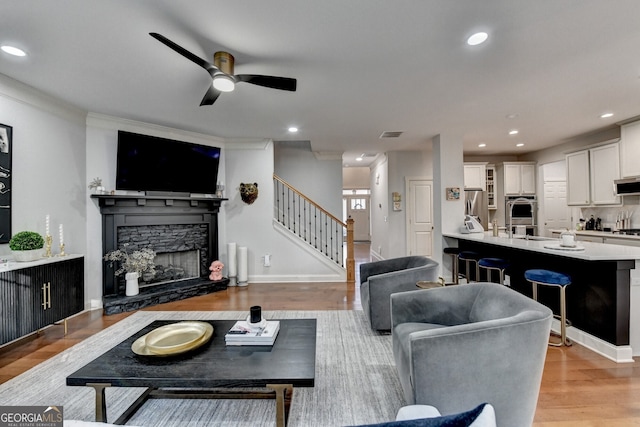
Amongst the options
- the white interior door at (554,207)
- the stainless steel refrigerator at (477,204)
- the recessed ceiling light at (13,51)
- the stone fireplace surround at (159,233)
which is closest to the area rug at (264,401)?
the stone fireplace surround at (159,233)

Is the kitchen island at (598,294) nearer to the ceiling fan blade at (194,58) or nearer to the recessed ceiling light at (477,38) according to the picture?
the recessed ceiling light at (477,38)

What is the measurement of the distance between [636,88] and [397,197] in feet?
13.0

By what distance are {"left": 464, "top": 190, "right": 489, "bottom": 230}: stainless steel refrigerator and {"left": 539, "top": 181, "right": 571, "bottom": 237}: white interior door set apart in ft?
5.19

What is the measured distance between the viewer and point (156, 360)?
1757mm

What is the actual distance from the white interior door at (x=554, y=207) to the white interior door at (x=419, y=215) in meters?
2.60

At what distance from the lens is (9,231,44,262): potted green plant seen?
283cm

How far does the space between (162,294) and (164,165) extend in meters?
2.01

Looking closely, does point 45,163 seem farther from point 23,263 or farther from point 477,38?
point 477,38

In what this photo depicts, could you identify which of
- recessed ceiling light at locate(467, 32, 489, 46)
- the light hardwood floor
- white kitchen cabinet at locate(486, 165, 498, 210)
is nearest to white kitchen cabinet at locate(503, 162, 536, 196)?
white kitchen cabinet at locate(486, 165, 498, 210)

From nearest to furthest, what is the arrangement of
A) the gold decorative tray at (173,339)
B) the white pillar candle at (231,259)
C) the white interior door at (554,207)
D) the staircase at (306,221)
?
the gold decorative tray at (173,339) < the white pillar candle at (231,259) < the staircase at (306,221) < the white interior door at (554,207)

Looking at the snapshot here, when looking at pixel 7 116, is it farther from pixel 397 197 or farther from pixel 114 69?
pixel 397 197

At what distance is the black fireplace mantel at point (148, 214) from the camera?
162 inches

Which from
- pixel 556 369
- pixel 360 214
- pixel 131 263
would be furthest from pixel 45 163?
pixel 360 214

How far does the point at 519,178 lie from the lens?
21.9 ft
